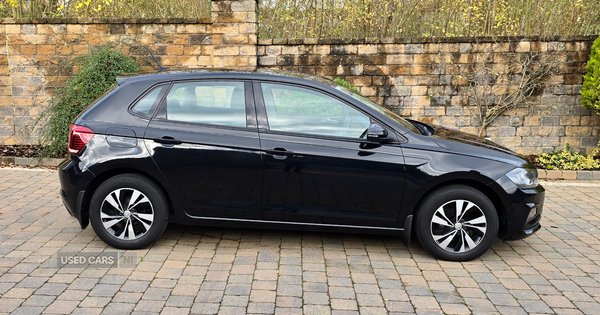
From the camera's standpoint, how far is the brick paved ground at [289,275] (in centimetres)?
353

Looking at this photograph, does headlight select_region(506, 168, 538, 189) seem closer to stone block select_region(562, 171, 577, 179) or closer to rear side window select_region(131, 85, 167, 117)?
rear side window select_region(131, 85, 167, 117)

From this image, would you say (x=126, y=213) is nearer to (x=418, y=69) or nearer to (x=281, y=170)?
(x=281, y=170)

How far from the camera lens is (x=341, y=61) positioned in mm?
9352

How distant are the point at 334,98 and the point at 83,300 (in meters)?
2.62

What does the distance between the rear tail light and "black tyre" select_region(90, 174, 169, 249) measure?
40 cm

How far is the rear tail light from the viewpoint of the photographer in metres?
4.41

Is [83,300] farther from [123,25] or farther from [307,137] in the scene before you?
[123,25]

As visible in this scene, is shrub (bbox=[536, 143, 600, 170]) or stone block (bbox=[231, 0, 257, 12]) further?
stone block (bbox=[231, 0, 257, 12])

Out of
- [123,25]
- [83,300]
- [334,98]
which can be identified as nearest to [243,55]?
[123,25]

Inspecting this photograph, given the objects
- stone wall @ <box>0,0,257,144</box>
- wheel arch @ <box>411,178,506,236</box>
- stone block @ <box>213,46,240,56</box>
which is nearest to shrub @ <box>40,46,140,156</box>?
stone wall @ <box>0,0,257,144</box>

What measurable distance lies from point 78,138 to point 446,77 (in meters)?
7.03

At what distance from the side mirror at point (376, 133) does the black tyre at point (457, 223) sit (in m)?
0.69

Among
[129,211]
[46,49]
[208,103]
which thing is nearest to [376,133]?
[208,103]

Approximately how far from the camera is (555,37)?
912 centimetres
